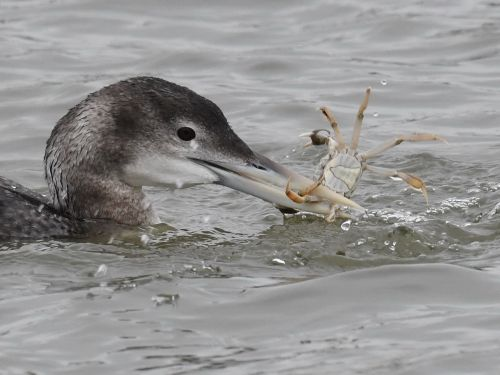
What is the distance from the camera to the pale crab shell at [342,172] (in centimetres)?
824

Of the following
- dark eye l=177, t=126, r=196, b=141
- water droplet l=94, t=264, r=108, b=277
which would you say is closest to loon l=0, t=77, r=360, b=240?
dark eye l=177, t=126, r=196, b=141

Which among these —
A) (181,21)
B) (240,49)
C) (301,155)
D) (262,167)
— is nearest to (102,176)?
(262,167)

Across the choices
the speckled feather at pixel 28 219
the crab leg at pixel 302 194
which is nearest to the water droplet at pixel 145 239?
the speckled feather at pixel 28 219

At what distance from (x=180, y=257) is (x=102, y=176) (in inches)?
30.7

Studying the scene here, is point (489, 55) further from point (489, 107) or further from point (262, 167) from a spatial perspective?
point (262, 167)

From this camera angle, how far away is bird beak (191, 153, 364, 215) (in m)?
7.98

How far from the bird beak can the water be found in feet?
0.80

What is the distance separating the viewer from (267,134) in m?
11.4

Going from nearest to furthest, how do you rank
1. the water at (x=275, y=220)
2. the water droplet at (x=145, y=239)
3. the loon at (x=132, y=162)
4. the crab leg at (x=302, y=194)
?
the water at (x=275, y=220) < the crab leg at (x=302, y=194) < the loon at (x=132, y=162) < the water droplet at (x=145, y=239)

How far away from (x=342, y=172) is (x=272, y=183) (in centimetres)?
49

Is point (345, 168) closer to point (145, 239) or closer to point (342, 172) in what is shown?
point (342, 172)

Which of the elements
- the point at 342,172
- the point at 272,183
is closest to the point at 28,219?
the point at 272,183

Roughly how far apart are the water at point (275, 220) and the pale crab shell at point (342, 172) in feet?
0.84

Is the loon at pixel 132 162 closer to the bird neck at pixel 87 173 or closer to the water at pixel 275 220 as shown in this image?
the bird neck at pixel 87 173
